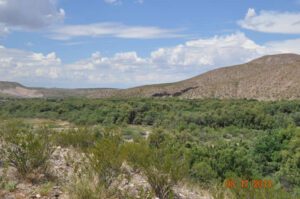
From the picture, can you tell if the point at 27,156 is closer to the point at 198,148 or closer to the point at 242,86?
the point at 198,148

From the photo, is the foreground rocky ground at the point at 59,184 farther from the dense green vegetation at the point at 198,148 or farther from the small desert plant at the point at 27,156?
the dense green vegetation at the point at 198,148

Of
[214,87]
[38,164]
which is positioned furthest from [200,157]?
[214,87]

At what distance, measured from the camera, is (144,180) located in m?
9.93

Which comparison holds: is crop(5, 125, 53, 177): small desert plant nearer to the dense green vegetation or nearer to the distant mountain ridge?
the dense green vegetation

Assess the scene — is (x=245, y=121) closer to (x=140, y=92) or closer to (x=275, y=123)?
(x=275, y=123)

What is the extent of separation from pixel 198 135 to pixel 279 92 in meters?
47.8

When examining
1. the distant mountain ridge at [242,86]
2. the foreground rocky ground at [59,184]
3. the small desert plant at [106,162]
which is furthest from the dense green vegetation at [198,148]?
the distant mountain ridge at [242,86]
